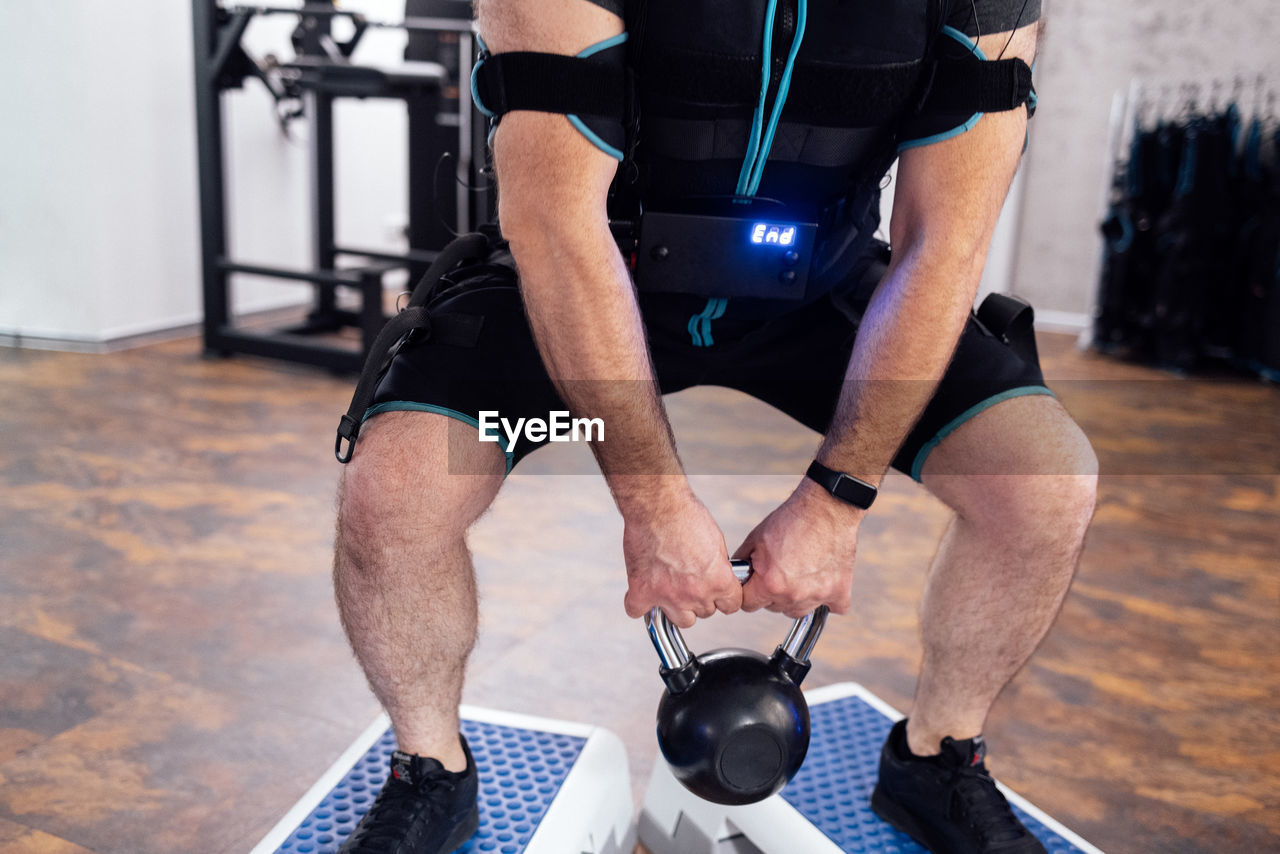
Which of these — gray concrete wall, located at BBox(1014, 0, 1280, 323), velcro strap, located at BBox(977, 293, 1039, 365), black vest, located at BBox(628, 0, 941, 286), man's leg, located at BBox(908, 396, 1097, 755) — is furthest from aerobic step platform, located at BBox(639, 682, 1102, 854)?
gray concrete wall, located at BBox(1014, 0, 1280, 323)

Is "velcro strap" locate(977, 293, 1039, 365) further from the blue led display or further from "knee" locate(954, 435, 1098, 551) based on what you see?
the blue led display

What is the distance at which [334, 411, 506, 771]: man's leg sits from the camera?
3.31ft

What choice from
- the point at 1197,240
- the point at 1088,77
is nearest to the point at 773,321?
the point at 1197,240

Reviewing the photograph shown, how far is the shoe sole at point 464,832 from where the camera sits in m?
1.09

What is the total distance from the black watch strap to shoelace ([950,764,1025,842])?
39 cm

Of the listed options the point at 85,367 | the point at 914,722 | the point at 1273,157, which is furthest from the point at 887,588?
the point at 1273,157

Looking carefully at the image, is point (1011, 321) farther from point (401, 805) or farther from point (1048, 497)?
point (401, 805)

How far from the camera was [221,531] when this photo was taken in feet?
7.20

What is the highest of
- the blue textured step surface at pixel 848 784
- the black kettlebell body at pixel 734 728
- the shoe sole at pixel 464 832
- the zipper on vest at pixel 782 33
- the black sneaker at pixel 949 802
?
the zipper on vest at pixel 782 33

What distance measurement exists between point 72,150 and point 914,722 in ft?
12.0

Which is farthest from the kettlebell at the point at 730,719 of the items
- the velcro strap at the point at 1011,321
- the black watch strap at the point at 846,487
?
the velcro strap at the point at 1011,321

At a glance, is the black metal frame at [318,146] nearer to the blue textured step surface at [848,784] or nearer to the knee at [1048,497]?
the blue textured step surface at [848,784]

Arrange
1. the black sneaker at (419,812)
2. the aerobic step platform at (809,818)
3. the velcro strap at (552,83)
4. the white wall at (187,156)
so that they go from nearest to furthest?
the velcro strap at (552,83) < the black sneaker at (419,812) < the aerobic step platform at (809,818) < the white wall at (187,156)

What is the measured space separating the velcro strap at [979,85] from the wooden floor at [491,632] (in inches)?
37.3
